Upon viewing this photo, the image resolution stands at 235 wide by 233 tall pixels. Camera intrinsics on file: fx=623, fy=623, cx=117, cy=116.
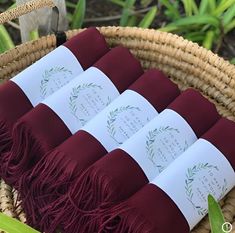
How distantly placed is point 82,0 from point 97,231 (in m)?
0.72

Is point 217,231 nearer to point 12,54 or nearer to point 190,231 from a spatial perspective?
point 190,231

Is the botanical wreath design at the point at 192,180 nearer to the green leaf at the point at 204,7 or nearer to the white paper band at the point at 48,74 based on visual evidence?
the white paper band at the point at 48,74

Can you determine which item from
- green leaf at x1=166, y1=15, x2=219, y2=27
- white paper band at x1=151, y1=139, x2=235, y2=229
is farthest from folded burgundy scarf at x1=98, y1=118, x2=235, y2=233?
green leaf at x1=166, y1=15, x2=219, y2=27

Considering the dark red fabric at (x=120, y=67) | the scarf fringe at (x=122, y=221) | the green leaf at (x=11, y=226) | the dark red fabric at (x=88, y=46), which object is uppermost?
the dark red fabric at (x=88, y=46)

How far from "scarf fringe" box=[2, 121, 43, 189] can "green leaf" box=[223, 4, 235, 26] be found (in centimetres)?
66

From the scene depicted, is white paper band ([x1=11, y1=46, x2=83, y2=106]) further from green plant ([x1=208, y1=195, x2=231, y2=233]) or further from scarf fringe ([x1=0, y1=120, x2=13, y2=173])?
green plant ([x1=208, y1=195, x2=231, y2=233])

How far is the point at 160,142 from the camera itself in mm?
1042

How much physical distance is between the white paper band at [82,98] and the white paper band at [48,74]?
0.03 metres

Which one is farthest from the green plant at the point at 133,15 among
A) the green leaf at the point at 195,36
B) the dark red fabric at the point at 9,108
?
the dark red fabric at the point at 9,108

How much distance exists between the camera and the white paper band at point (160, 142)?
1.02 m

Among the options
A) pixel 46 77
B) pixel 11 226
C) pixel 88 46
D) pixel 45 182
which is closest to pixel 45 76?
pixel 46 77

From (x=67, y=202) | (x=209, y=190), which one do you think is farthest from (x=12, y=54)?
(x=209, y=190)

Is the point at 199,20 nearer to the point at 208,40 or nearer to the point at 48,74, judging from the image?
the point at 208,40

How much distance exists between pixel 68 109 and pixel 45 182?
14 cm
